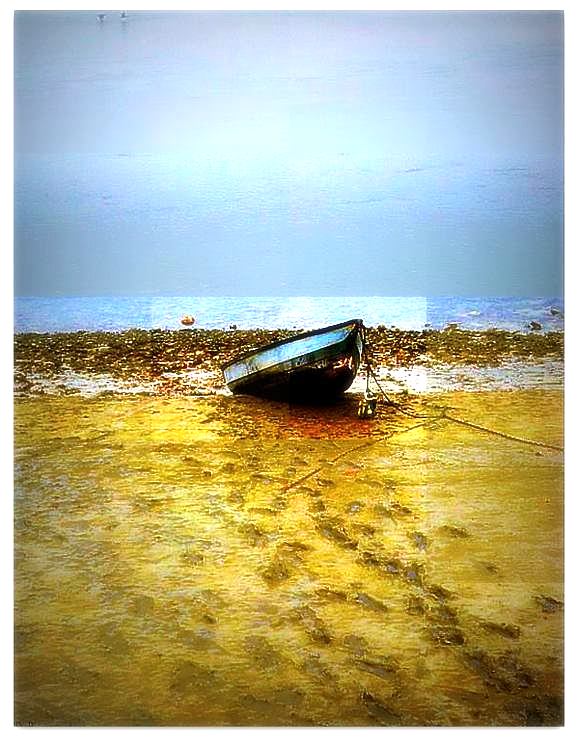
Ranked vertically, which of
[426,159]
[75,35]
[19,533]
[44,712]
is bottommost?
[44,712]

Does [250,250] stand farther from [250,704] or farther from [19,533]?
[250,704]

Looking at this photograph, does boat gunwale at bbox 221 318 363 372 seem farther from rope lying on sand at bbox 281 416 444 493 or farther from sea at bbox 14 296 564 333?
rope lying on sand at bbox 281 416 444 493

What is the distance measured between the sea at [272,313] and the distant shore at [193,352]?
28 millimetres

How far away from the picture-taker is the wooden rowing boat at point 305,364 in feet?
11.1

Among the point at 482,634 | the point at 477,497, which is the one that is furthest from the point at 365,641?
the point at 477,497

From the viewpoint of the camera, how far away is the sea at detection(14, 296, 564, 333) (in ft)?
11.2

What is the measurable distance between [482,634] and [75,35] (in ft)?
8.83

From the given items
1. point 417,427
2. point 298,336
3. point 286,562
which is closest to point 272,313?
point 298,336

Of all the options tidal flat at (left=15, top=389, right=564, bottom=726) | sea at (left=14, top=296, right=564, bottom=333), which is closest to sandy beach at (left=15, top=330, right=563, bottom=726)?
tidal flat at (left=15, top=389, right=564, bottom=726)

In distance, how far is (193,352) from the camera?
3.42 m

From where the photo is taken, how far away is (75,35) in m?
3.41

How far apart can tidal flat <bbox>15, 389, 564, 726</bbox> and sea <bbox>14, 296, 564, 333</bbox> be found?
274 mm

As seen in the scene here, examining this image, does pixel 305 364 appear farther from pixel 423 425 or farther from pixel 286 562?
pixel 286 562

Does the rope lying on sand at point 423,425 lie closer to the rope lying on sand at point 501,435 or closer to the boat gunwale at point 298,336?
the rope lying on sand at point 501,435
